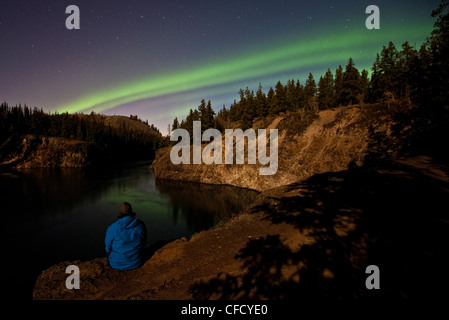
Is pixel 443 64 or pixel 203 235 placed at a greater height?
pixel 443 64

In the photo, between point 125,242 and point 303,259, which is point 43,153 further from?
point 303,259

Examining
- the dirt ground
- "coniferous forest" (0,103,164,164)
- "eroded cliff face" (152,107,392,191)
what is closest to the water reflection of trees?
"eroded cliff face" (152,107,392,191)

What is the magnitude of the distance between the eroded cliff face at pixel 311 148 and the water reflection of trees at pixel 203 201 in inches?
117

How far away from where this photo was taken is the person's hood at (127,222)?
19.0 ft

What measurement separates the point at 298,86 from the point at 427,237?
74.3m

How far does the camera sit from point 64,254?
51.6 ft

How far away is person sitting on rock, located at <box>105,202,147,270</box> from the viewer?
5.79m

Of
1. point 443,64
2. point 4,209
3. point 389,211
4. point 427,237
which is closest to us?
point 427,237

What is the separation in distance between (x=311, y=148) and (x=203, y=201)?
22.5 m

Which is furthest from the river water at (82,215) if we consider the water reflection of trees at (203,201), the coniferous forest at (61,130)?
the coniferous forest at (61,130)

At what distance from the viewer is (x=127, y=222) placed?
5.84m

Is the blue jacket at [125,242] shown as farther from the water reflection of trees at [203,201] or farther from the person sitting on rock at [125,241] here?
the water reflection of trees at [203,201]

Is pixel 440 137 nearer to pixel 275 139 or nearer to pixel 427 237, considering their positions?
pixel 427 237

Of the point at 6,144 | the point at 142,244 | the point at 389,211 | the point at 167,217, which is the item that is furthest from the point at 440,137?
the point at 6,144
